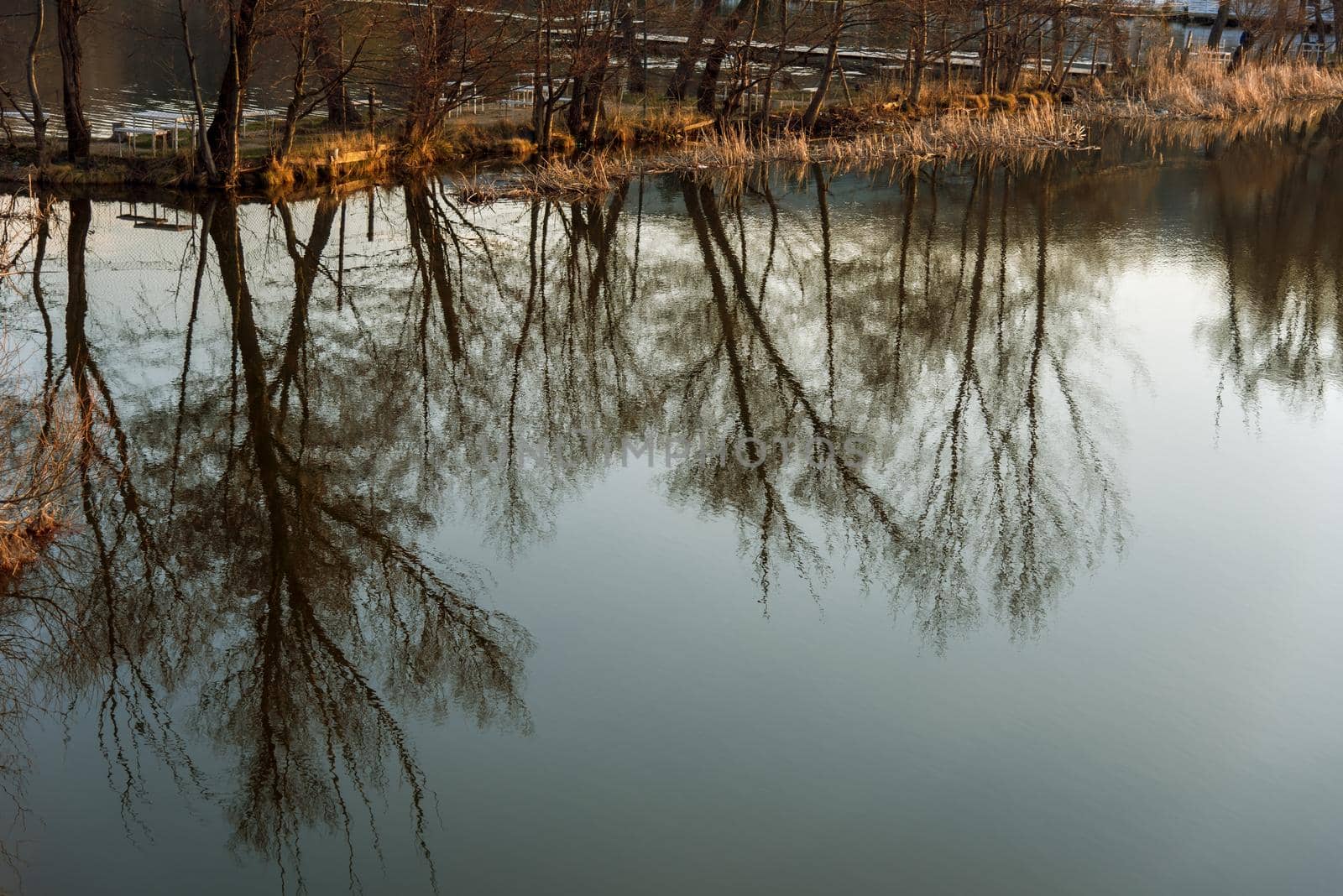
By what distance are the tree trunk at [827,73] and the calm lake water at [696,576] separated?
805 cm

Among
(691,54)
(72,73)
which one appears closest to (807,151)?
(691,54)

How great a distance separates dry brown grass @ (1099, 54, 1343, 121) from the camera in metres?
28.8

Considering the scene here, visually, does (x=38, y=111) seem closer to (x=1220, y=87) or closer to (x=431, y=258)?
(x=431, y=258)

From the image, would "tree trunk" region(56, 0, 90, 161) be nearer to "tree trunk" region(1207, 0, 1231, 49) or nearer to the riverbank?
the riverbank

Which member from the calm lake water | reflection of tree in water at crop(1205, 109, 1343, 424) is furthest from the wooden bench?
reflection of tree in water at crop(1205, 109, 1343, 424)

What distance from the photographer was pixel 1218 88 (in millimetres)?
29453

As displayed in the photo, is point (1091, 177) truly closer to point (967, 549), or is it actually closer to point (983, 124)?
point (983, 124)

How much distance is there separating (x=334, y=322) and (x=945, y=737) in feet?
27.0

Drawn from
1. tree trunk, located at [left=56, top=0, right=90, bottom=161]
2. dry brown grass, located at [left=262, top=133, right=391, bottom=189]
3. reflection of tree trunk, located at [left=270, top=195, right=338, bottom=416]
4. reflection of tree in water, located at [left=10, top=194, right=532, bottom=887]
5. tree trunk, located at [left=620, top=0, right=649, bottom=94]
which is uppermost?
tree trunk, located at [left=620, top=0, right=649, bottom=94]

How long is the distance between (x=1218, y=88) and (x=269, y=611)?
27.5 m

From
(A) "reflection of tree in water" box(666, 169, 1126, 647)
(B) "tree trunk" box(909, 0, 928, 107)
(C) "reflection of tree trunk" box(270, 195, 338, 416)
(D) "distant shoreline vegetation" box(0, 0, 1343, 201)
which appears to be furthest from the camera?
(B) "tree trunk" box(909, 0, 928, 107)

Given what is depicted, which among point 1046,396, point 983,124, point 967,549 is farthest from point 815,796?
point 983,124

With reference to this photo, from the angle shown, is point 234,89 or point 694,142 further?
point 694,142

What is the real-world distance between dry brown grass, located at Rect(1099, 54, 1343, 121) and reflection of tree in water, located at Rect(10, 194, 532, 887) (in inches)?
920
